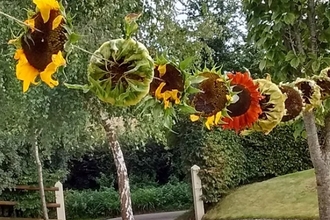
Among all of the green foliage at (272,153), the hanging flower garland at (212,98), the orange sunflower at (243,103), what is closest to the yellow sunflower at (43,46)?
the hanging flower garland at (212,98)

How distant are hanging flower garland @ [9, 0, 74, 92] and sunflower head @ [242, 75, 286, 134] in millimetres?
571

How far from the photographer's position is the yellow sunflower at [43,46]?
2.68 feet

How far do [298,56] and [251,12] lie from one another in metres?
0.30

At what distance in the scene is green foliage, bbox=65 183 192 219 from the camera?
1145cm

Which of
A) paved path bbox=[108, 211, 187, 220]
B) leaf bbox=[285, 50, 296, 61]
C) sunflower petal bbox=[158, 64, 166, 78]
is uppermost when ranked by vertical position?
leaf bbox=[285, 50, 296, 61]

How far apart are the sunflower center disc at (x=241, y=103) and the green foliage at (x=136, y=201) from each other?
1027 cm

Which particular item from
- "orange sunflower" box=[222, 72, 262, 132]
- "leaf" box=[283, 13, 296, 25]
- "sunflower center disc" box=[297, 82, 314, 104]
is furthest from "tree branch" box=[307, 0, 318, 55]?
"orange sunflower" box=[222, 72, 262, 132]

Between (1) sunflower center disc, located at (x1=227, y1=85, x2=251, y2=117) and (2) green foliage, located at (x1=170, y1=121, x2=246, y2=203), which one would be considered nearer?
(1) sunflower center disc, located at (x1=227, y1=85, x2=251, y2=117)

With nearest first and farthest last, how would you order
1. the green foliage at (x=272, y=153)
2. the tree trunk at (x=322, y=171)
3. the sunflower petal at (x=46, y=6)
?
the sunflower petal at (x=46, y=6) → the tree trunk at (x=322, y=171) → the green foliage at (x=272, y=153)

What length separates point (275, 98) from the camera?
4.25ft

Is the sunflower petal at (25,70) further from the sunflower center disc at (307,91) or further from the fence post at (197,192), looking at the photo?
the fence post at (197,192)

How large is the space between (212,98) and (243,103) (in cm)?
11

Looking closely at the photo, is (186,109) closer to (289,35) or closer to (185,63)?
(185,63)

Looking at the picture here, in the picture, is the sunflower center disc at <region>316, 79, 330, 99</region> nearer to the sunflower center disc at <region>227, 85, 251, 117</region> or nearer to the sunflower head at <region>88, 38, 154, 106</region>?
the sunflower center disc at <region>227, 85, 251, 117</region>
